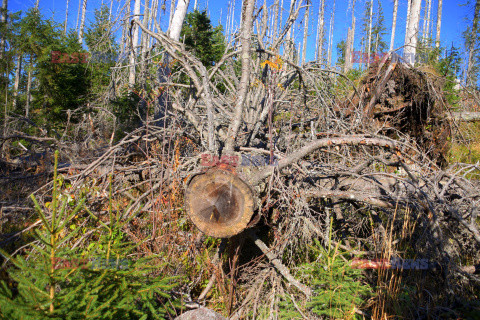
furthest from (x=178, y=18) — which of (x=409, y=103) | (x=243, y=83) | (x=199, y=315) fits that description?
(x=199, y=315)

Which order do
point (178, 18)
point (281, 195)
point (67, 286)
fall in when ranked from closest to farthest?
point (67, 286)
point (281, 195)
point (178, 18)

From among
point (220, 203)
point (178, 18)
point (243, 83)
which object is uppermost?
point (178, 18)

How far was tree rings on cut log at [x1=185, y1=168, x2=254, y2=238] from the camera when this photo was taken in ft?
8.48

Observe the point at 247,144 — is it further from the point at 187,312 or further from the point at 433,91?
the point at 433,91

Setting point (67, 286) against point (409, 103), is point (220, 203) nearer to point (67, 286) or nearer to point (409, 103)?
point (67, 286)

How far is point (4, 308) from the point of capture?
1608 mm

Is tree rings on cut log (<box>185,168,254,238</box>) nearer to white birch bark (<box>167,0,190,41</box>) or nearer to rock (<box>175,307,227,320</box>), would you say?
rock (<box>175,307,227,320</box>)

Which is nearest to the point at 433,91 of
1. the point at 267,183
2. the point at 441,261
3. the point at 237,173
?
the point at 441,261

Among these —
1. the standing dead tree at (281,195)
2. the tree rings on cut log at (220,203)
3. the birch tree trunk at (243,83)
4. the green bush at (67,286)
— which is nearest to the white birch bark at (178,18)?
the standing dead tree at (281,195)

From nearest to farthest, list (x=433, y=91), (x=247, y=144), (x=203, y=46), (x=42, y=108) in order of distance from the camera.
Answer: (x=247, y=144) → (x=433, y=91) → (x=42, y=108) → (x=203, y=46)

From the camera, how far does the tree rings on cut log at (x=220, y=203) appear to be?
2.59 m

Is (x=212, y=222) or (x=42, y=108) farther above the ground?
(x=42, y=108)

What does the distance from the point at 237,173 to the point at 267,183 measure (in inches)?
19.1

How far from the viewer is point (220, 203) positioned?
8.57 ft
